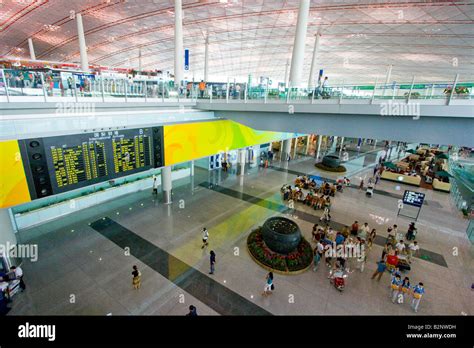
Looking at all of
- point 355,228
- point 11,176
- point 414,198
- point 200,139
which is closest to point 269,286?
point 355,228

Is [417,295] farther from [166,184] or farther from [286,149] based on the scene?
[286,149]

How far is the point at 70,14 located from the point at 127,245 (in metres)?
31.2

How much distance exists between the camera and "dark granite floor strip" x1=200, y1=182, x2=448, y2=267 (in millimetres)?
11648

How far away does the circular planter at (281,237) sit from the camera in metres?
10.8

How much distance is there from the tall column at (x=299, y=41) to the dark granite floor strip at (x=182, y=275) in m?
14.6

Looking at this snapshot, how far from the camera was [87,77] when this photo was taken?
9312 mm

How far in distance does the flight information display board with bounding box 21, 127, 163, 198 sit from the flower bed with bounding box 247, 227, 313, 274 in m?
6.38

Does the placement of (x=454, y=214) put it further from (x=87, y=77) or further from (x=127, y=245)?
(x=87, y=77)

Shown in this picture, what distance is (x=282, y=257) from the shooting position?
10.6 m

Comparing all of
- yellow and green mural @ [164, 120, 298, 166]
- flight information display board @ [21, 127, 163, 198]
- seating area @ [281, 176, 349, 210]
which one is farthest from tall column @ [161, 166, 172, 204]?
seating area @ [281, 176, 349, 210]

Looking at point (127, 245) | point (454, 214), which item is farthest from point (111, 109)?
point (454, 214)

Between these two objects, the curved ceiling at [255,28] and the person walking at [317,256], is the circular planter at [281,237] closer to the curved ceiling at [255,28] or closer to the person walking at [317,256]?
the person walking at [317,256]

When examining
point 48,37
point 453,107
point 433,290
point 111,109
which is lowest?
point 433,290

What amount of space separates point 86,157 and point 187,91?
21.5ft
